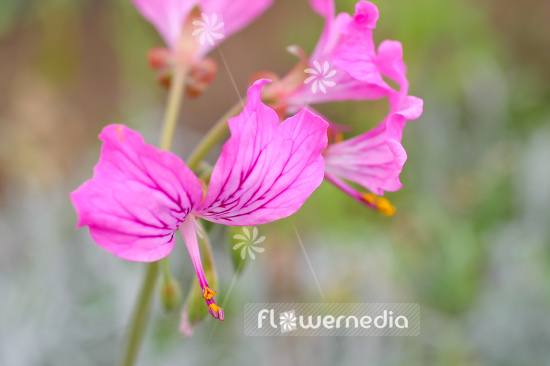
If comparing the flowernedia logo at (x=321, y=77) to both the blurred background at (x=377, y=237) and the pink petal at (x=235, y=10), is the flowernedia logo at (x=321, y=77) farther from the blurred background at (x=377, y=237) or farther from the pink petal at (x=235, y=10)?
the blurred background at (x=377, y=237)

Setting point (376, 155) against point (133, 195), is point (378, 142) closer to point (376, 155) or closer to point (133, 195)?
point (376, 155)

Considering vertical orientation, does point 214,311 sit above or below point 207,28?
below

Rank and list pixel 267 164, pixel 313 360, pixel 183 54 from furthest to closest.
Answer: pixel 313 360, pixel 183 54, pixel 267 164

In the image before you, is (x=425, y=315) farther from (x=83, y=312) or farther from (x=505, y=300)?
(x=83, y=312)

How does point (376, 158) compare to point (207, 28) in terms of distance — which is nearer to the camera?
point (376, 158)

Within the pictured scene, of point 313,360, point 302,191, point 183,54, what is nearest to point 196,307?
point 302,191

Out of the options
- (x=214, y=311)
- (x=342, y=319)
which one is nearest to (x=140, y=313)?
(x=214, y=311)

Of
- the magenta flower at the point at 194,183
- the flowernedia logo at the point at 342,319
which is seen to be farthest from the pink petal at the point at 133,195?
the flowernedia logo at the point at 342,319

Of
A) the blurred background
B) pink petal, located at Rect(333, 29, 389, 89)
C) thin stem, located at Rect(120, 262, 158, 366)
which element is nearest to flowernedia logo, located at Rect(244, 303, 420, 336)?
the blurred background
